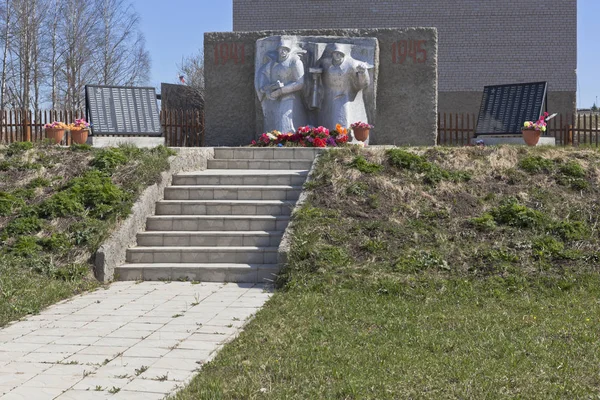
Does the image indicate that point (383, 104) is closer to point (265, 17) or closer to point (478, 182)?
point (478, 182)

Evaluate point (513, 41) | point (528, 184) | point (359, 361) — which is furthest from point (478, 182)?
point (513, 41)

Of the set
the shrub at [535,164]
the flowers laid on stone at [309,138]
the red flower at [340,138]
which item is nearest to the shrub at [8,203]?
the flowers laid on stone at [309,138]

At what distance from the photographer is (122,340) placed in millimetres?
5859

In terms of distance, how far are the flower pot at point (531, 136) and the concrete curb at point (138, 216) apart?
5.46 m

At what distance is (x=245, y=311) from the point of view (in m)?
6.93

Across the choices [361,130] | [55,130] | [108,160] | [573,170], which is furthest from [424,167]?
[55,130]

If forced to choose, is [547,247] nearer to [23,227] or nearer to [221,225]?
[221,225]

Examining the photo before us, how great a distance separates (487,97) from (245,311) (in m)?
9.71

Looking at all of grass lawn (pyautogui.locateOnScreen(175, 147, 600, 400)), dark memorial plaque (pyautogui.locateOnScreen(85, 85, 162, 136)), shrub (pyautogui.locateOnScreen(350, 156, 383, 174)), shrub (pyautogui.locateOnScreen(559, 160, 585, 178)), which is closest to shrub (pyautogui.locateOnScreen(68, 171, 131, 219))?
grass lawn (pyautogui.locateOnScreen(175, 147, 600, 400))

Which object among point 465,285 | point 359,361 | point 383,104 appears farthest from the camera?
point 383,104

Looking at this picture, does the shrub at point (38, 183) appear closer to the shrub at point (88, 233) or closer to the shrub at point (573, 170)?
the shrub at point (88, 233)

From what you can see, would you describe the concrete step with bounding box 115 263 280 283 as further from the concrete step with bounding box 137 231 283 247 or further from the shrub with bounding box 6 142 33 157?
the shrub with bounding box 6 142 33 157

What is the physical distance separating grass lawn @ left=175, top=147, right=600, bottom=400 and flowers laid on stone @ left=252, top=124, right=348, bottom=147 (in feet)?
5.40

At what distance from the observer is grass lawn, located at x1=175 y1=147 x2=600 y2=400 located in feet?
15.3
